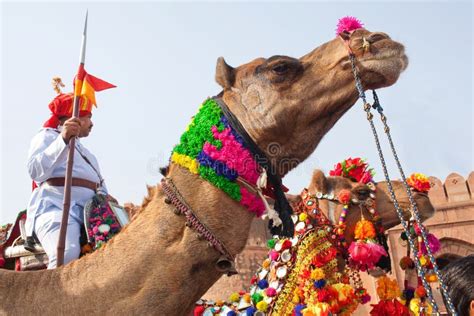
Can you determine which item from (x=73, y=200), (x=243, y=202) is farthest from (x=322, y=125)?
(x=73, y=200)

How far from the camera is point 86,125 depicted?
4363 mm

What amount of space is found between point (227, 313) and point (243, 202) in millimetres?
3865

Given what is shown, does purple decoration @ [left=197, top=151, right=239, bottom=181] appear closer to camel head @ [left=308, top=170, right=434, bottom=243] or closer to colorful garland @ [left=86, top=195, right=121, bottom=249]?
colorful garland @ [left=86, top=195, right=121, bottom=249]

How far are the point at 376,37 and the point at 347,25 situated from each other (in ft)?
1.12

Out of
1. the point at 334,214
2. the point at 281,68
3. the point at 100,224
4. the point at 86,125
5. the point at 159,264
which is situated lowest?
the point at 159,264

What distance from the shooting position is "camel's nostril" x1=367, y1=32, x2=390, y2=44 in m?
2.62

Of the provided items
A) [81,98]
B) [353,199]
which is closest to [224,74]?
[81,98]

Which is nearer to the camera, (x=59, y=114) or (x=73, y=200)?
(x=73, y=200)

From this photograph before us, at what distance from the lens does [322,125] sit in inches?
103

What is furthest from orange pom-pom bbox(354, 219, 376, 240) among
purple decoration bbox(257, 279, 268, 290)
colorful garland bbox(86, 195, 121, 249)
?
colorful garland bbox(86, 195, 121, 249)

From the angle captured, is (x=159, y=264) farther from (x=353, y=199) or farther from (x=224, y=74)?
(x=353, y=199)

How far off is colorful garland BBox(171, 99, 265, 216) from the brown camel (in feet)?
0.14

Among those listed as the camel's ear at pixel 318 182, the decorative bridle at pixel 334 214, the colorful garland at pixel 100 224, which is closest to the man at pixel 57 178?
the colorful garland at pixel 100 224

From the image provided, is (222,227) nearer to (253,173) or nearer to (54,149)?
(253,173)
